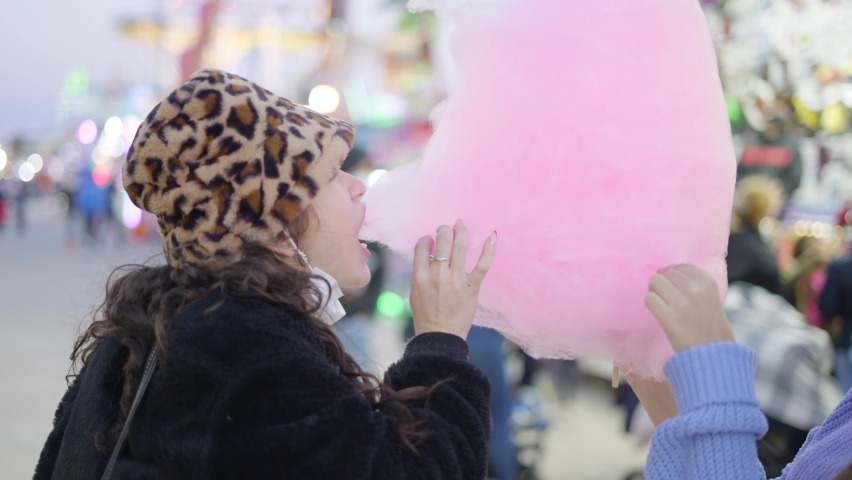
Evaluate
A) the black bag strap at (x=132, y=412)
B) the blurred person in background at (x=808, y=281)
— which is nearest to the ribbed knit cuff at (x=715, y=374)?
the black bag strap at (x=132, y=412)

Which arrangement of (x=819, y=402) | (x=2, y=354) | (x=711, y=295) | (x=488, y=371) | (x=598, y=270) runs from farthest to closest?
(x=2, y=354), (x=488, y=371), (x=819, y=402), (x=598, y=270), (x=711, y=295)

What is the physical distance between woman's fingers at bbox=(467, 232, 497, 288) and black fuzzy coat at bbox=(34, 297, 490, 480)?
159mm

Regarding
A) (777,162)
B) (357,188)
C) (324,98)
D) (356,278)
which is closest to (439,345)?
(356,278)

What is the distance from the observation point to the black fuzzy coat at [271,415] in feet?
2.96

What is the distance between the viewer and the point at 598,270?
1138mm

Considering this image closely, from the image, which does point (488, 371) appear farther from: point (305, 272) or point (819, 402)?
point (305, 272)

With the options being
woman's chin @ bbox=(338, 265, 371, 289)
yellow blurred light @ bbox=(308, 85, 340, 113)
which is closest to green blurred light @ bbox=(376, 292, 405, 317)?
yellow blurred light @ bbox=(308, 85, 340, 113)

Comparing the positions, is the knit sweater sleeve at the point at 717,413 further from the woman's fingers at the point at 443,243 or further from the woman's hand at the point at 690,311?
the woman's fingers at the point at 443,243

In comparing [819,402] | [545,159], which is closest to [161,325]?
[545,159]

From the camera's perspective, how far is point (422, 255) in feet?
3.87

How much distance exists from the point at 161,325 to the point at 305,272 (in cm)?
21

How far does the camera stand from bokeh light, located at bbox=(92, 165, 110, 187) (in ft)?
45.4

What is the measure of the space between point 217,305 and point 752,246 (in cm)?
326

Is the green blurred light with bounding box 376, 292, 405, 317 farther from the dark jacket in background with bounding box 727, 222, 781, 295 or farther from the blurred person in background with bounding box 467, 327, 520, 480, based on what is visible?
the dark jacket in background with bounding box 727, 222, 781, 295
